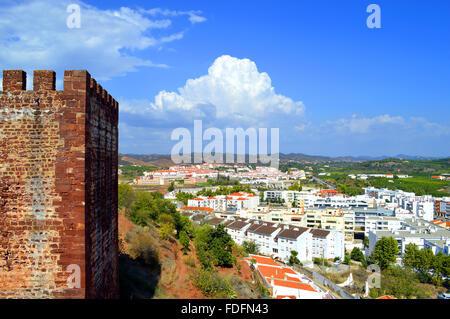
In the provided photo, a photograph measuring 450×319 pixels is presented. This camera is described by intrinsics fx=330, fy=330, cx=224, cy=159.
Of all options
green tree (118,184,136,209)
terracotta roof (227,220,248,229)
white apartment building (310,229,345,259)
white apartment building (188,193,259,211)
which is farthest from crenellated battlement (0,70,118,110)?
white apartment building (188,193,259,211)

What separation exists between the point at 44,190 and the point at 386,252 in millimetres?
33954

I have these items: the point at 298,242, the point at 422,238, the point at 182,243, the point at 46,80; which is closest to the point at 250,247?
the point at 298,242

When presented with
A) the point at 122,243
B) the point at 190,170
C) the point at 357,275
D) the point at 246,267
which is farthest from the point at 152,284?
the point at 190,170

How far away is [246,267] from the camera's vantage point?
82.1ft

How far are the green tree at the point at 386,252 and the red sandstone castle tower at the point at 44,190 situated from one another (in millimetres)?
33025

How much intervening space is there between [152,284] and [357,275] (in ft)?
77.6

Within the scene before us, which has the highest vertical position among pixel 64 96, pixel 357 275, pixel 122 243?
pixel 64 96

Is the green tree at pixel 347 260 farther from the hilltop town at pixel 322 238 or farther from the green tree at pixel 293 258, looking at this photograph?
the green tree at pixel 293 258

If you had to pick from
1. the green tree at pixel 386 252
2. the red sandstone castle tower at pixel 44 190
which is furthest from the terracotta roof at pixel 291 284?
the red sandstone castle tower at pixel 44 190

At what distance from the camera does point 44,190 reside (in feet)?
18.2

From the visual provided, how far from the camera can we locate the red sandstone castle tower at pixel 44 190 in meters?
5.52

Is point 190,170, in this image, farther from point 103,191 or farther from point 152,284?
point 103,191

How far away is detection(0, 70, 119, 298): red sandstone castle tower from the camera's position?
5523mm

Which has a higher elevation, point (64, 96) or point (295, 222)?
point (64, 96)
